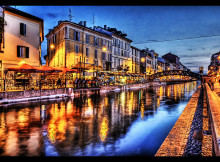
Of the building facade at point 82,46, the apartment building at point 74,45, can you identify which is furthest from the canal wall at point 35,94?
the apartment building at point 74,45

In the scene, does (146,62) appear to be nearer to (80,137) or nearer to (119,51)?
(119,51)

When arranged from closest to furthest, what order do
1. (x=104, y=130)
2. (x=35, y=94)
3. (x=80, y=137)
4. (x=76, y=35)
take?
1. (x=80, y=137)
2. (x=104, y=130)
3. (x=35, y=94)
4. (x=76, y=35)

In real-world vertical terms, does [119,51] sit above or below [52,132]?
above

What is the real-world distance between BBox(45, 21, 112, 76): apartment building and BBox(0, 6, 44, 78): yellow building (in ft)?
21.4

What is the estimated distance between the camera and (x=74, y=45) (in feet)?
113

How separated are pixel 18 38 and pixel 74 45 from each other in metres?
13.2

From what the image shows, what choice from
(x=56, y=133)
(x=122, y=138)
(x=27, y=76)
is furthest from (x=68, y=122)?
(x=27, y=76)

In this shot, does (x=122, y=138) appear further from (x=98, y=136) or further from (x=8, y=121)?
(x=8, y=121)

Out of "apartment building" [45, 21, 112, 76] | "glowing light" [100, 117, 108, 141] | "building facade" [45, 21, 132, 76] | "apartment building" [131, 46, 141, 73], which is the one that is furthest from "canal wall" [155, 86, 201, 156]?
"apartment building" [131, 46, 141, 73]

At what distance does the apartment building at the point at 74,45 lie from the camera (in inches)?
1308

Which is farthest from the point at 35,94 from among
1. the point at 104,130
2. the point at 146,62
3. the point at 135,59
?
the point at 146,62

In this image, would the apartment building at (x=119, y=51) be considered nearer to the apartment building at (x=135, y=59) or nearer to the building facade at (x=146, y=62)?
the apartment building at (x=135, y=59)
